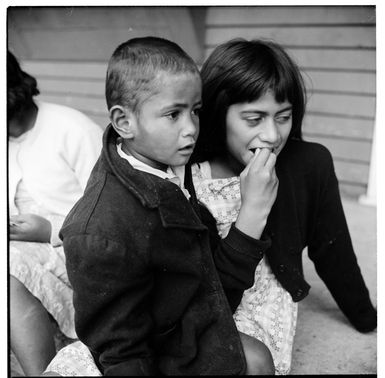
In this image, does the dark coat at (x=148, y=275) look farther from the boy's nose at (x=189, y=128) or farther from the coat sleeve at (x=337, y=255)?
the coat sleeve at (x=337, y=255)

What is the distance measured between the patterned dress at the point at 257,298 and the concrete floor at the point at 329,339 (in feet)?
0.86

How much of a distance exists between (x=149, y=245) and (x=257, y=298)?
53 centimetres

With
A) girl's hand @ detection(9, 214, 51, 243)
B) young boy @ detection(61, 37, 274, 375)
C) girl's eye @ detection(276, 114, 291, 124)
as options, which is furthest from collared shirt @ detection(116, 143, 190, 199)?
girl's hand @ detection(9, 214, 51, 243)

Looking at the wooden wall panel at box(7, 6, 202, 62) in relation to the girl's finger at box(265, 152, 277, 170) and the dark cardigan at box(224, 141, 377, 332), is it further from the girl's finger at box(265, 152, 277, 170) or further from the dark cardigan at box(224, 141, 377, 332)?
the girl's finger at box(265, 152, 277, 170)

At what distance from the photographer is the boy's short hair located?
1.22m

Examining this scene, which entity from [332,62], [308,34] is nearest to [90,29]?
[308,34]

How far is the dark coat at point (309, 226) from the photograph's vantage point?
163cm

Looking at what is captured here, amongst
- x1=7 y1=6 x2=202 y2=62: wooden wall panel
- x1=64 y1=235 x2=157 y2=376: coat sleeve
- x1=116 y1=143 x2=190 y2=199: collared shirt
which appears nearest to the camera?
x1=64 y1=235 x2=157 y2=376: coat sleeve

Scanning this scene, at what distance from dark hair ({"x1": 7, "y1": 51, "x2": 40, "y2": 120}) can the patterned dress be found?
0.72 m

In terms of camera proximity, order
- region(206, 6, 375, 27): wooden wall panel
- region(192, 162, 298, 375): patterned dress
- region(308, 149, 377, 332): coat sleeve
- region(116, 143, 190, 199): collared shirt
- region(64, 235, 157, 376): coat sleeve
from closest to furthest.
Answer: region(64, 235, 157, 376): coat sleeve, region(116, 143, 190, 199): collared shirt, region(192, 162, 298, 375): patterned dress, region(308, 149, 377, 332): coat sleeve, region(206, 6, 375, 27): wooden wall panel

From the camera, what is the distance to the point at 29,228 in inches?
72.4
